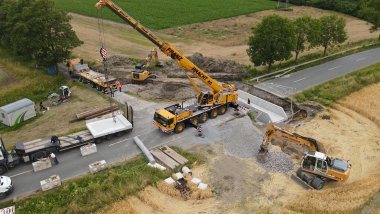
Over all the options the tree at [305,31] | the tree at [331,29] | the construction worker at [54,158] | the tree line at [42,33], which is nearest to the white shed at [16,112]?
the construction worker at [54,158]

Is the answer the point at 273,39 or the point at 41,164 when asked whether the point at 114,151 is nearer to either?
the point at 41,164

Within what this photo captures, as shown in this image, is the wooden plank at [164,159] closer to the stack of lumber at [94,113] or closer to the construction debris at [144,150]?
the construction debris at [144,150]

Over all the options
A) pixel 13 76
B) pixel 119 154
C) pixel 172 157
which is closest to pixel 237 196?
pixel 172 157

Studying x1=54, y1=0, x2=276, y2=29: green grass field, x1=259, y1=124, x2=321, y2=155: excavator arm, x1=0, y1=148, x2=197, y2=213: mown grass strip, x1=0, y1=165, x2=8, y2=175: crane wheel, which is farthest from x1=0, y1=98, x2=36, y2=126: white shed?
x1=54, y1=0, x2=276, y2=29: green grass field

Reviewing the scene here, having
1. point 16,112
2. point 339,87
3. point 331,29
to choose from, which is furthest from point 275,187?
point 331,29

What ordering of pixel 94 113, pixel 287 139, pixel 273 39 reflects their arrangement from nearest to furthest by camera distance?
pixel 287 139 < pixel 94 113 < pixel 273 39

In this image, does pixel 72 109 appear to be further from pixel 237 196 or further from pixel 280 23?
pixel 280 23

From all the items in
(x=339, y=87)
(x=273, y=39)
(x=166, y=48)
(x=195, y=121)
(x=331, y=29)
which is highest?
(x=166, y=48)
